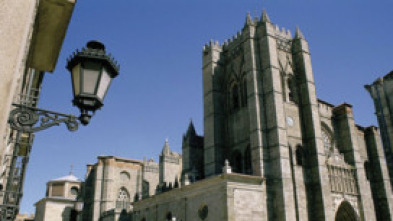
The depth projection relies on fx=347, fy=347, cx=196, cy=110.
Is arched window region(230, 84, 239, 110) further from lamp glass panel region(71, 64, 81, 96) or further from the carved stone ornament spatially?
lamp glass panel region(71, 64, 81, 96)

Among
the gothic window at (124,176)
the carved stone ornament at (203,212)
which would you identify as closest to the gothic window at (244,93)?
the carved stone ornament at (203,212)

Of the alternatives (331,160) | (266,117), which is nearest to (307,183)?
(331,160)

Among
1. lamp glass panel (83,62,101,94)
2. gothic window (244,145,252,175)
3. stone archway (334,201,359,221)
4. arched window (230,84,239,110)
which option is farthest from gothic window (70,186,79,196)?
lamp glass panel (83,62,101,94)

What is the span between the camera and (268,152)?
22.8 m

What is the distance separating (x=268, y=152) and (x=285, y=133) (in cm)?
173

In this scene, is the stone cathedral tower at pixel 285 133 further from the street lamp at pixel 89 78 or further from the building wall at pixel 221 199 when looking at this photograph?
the street lamp at pixel 89 78

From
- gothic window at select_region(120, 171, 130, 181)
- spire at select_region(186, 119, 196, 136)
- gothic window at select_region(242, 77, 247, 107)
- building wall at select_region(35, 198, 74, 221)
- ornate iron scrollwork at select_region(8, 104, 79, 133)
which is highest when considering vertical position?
gothic window at select_region(242, 77, 247, 107)

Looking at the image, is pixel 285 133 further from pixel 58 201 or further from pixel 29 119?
pixel 58 201

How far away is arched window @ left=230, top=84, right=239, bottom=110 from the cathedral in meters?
0.08

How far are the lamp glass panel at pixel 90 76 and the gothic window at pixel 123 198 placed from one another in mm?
32697

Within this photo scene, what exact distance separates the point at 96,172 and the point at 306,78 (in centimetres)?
2170

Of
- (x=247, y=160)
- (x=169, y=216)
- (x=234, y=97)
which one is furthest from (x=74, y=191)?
(x=247, y=160)

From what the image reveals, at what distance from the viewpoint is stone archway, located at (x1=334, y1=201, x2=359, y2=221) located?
952 inches

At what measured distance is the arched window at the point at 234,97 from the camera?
2770cm
